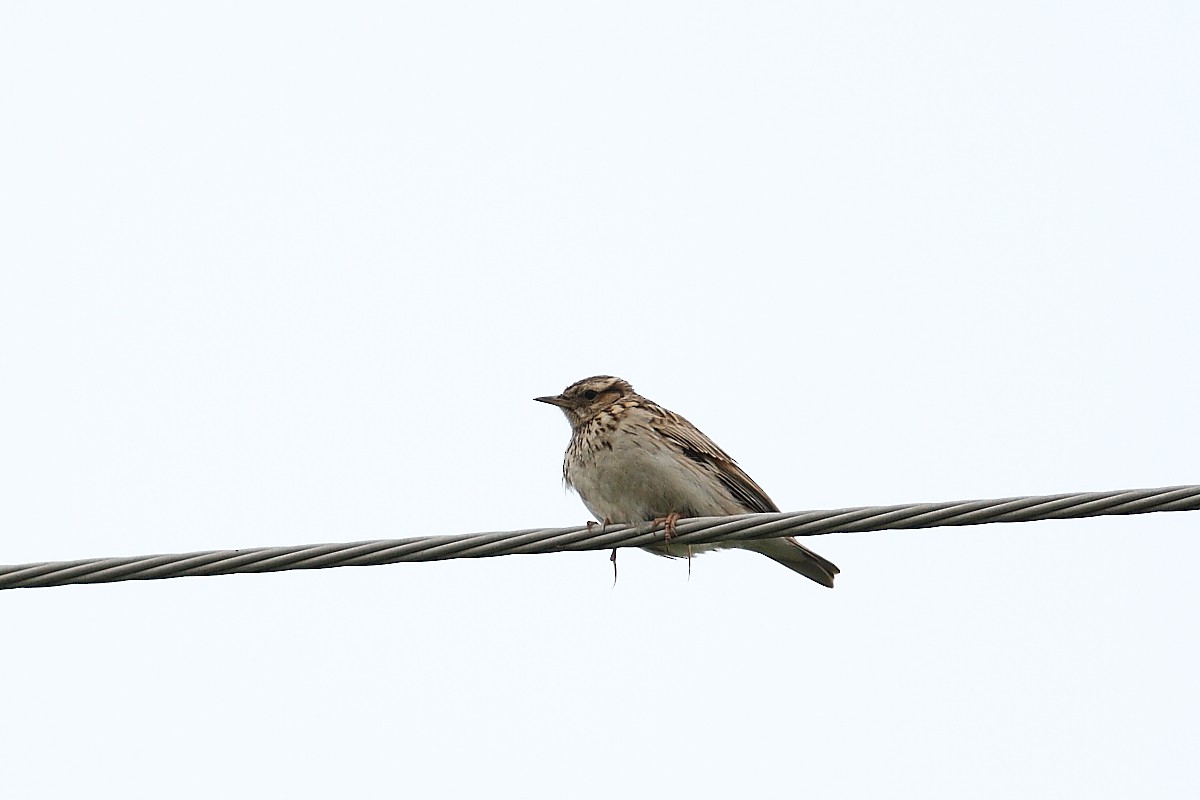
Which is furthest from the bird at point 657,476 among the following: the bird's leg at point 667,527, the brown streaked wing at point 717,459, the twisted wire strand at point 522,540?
the twisted wire strand at point 522,540

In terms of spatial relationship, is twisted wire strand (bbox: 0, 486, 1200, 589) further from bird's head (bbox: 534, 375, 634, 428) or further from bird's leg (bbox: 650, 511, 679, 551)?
bird's head (bbox: 534, 375, 634, 428)

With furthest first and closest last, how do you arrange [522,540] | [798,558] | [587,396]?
[587,396] < [798,558] < [522,540]

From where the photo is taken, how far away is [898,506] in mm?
6051

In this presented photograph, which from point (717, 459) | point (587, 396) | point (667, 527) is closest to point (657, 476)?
point (717, 459)

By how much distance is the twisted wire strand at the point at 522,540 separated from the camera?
582 centimetres

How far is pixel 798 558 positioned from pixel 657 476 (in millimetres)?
932

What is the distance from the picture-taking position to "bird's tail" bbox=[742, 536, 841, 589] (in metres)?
8.91

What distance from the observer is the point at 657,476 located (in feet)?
28.6

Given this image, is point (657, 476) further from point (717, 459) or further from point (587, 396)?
point (587, 396)

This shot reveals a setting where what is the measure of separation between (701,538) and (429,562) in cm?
116

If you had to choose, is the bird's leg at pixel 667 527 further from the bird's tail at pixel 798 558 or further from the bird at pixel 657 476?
the bird's tail at pixel 798 558

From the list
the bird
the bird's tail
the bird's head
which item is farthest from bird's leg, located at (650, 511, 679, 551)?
the bird's head

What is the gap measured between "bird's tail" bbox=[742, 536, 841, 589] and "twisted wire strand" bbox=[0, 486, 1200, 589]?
7.86 ft

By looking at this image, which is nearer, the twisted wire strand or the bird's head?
the twisted wire strand
